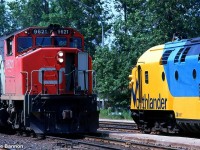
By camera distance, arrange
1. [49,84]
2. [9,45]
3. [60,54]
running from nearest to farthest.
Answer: [60,54]
[49,84]
[9,45]

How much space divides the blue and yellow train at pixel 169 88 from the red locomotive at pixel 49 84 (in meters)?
2.22

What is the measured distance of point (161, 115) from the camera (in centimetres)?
1889

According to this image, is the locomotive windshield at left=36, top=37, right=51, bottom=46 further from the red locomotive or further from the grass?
the grass

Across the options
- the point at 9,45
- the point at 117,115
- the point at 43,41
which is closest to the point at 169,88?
the point at 43,41

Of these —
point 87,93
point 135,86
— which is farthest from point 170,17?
point 87,93

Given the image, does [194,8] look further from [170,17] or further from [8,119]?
[8,119]

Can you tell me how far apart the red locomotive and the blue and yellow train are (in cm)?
222

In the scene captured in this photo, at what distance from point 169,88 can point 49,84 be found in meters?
4.26

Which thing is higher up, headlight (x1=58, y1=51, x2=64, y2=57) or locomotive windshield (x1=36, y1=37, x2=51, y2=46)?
locomotive windshield (x1=36, y1=37, x2=51, y2=46)

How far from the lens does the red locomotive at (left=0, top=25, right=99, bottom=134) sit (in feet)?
58.0

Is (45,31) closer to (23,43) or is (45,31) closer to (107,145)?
(23,43)

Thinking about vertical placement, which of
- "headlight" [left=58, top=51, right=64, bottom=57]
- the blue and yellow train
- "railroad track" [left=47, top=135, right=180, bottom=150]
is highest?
"headlight" [left=58, top=51, right=64, bottom=57]

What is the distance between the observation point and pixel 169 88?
17.8m

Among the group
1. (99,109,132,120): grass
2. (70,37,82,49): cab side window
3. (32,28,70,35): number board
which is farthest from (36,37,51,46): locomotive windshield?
(99,109,132,120): grass
